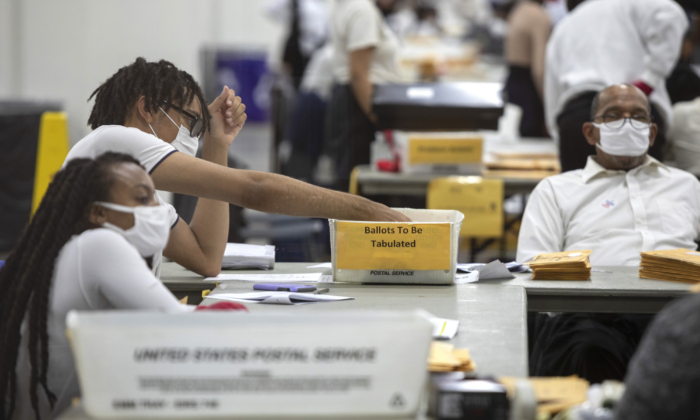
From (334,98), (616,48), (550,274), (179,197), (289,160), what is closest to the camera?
(550,274)

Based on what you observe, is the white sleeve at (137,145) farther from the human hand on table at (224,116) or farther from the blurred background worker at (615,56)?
the blurred background worker at (615,56)

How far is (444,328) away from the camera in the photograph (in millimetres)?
1657

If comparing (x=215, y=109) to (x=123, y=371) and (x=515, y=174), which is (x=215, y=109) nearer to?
(x=123, y=371)

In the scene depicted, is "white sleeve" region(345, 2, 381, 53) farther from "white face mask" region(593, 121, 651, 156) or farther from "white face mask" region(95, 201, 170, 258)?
"white face mask" region(95, 201, 170, 258)

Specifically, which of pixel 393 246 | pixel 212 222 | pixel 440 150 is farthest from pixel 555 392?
pixel 440 150

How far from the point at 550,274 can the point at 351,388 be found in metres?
1.31

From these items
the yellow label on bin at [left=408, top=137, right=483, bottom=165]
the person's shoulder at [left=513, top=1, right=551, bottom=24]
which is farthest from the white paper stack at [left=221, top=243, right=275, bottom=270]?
the person's shoulder at [left=513, top=1, right=551, bottom=24]

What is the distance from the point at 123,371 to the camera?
1.15 metres

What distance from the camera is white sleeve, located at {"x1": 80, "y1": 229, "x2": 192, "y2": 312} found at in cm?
147

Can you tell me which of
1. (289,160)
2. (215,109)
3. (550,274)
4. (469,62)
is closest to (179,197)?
(215,109)

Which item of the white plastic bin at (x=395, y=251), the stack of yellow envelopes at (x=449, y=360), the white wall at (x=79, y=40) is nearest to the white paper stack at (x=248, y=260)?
the white plastic bin at (x=395, y=251)

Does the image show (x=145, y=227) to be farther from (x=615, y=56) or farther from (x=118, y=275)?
(x=615, y=56)

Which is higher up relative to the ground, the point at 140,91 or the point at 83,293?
the point at 140,91

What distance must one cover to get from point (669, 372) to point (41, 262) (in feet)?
4.02
